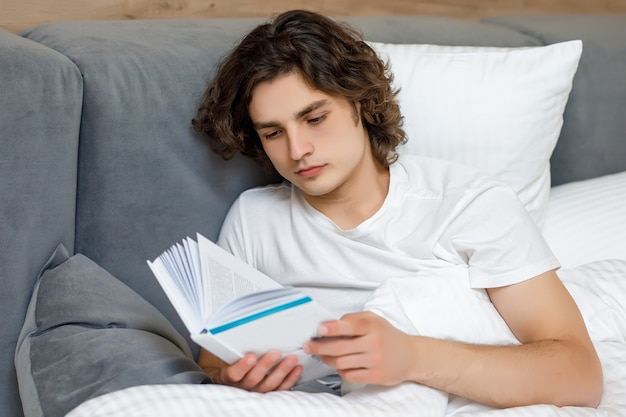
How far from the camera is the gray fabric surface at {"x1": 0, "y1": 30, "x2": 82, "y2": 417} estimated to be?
1.33 metres

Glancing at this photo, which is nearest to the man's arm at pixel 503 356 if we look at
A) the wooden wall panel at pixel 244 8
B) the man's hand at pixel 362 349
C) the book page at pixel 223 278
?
the man's hand at pixel 362 349

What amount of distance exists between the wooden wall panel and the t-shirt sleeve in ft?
2.66

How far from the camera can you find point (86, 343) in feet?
3.93

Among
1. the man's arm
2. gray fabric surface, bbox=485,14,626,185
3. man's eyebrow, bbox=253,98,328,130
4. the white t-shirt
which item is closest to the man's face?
man's eyebrow, bbox=253,98,328,130

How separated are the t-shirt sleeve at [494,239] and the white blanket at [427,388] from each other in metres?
0.04

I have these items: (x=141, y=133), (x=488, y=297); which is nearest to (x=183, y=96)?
(x=141, y=133)

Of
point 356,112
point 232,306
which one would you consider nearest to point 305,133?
point 356,112

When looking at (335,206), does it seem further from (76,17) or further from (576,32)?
(576,32)

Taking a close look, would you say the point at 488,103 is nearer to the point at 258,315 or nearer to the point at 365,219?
the point at 365,219

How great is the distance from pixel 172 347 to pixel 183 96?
0.47 metres

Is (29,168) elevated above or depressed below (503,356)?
above

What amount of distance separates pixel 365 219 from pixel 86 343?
0.53m

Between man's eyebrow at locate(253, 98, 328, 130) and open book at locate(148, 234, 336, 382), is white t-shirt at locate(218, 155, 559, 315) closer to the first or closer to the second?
man's eyebrow at locate(253, 98, 328, 130)

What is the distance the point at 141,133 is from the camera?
4.83 ft
